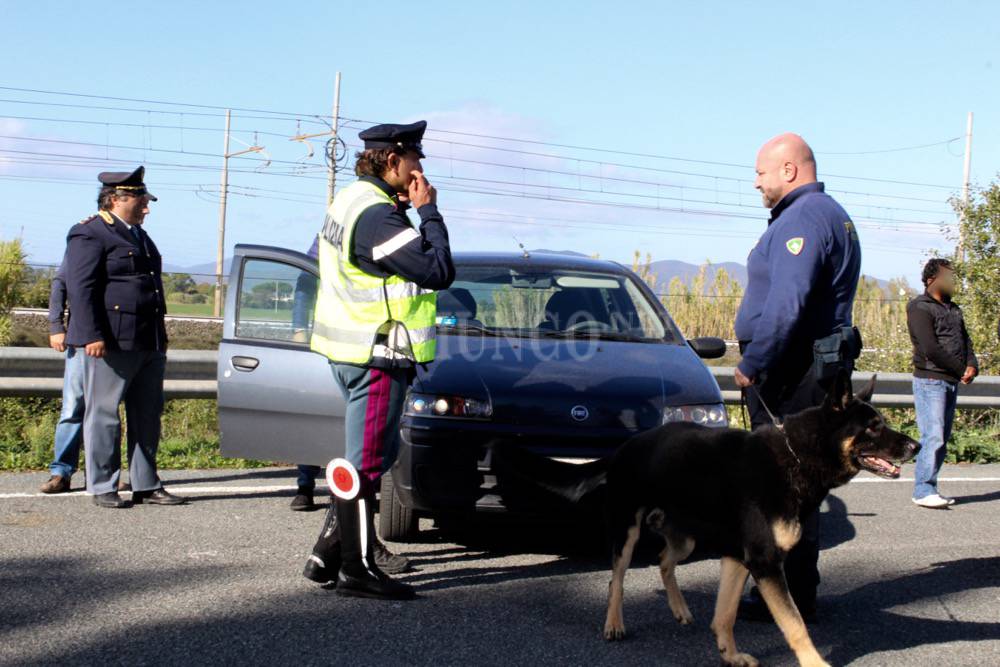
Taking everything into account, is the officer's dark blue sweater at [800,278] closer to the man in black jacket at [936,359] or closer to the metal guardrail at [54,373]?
the man in black jacket at [936,359]

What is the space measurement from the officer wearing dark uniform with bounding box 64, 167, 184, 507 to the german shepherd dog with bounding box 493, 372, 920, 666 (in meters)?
3.67

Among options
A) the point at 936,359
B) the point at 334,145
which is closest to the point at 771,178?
the point at 936,359

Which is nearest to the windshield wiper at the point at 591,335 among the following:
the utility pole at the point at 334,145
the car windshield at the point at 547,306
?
the car windshield at the point at 547,306

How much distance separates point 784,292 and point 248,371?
335 centimetres

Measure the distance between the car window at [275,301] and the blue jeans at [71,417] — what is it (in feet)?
4.37

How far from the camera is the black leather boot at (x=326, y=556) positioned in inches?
196

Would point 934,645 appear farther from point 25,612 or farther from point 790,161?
point 25,612

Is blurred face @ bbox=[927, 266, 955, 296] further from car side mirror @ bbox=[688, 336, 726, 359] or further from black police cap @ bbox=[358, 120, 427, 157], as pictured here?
black police cap @ bbox=[358, 120, 427, 157]

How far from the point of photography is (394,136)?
4.80 metres

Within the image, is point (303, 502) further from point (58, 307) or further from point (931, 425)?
point (931, 425)

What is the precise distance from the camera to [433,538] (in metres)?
6.20

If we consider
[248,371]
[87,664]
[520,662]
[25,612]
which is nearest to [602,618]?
[520,662]

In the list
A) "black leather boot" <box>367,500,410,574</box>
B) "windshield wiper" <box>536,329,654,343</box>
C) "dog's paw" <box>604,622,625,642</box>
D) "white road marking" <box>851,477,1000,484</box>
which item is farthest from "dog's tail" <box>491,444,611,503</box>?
"white road marking" <box>851,477,1000,484</box>

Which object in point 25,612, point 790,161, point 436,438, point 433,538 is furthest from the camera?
point 433,538
